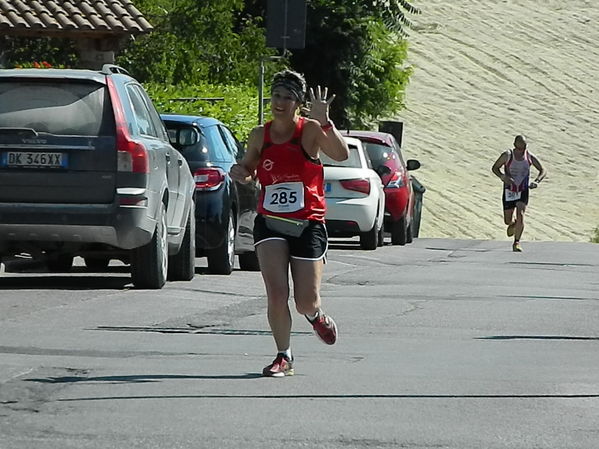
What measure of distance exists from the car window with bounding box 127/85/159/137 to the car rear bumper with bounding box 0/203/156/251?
829mm

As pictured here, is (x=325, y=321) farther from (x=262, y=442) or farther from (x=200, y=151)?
(x=200, y=151)

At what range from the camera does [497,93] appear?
7544cm

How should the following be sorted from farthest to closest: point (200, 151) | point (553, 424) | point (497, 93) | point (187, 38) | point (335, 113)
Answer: point (497, 93) → point (335, 113) → point (187, 38) → point (200, 151) → point (553, 424)

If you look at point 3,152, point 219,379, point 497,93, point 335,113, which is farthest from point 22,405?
point 497,93

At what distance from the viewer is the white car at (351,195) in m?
24.6

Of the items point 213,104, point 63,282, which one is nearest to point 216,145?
point 63,282

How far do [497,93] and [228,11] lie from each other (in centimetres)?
4164

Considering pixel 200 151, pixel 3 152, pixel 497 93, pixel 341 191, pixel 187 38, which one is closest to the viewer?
pixel 3 152

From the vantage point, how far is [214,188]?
687 inches

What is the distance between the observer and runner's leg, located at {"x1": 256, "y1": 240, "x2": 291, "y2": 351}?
1002 centimetres

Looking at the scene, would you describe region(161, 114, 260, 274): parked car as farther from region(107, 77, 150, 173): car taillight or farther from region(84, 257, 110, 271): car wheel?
region(107, 77, 150, 173): car taillight

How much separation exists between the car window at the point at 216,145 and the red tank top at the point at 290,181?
7.54 m

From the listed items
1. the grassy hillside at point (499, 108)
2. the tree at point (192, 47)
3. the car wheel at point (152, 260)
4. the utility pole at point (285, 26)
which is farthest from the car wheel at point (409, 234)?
the grassy hillside at point (499, 108)

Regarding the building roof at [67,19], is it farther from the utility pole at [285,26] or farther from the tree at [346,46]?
the tree at [346,46]
